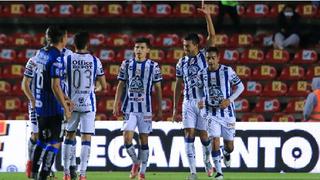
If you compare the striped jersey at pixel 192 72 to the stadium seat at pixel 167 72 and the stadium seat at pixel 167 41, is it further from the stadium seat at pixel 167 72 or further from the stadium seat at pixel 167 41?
the stadium seat at pixel 167 41

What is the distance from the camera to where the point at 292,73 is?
2173cm

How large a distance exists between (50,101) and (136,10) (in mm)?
12471

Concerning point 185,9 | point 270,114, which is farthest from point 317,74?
point 185,9

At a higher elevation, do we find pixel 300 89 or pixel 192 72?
pixel 192 72

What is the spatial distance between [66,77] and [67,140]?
2.69ft

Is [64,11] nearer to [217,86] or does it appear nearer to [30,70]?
[217,86]

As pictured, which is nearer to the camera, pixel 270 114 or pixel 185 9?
pixel 270 114

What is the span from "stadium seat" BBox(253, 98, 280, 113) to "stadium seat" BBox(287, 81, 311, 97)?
0.42 metres

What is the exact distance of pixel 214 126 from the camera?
13.5 meters

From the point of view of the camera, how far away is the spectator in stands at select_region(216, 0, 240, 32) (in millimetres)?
22500

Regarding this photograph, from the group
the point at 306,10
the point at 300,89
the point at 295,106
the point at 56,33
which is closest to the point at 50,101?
the point at 56,33

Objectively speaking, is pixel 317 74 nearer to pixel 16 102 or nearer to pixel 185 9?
pixel 185 9

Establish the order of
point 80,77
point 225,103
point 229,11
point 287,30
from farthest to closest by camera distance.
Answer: point 229,11
point 287,30
point 225,103
point 80,77

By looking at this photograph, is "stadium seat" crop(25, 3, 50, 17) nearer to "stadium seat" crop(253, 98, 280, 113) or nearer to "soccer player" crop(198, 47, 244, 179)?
"stadium seat" crop(253, 98, 280, 113)
